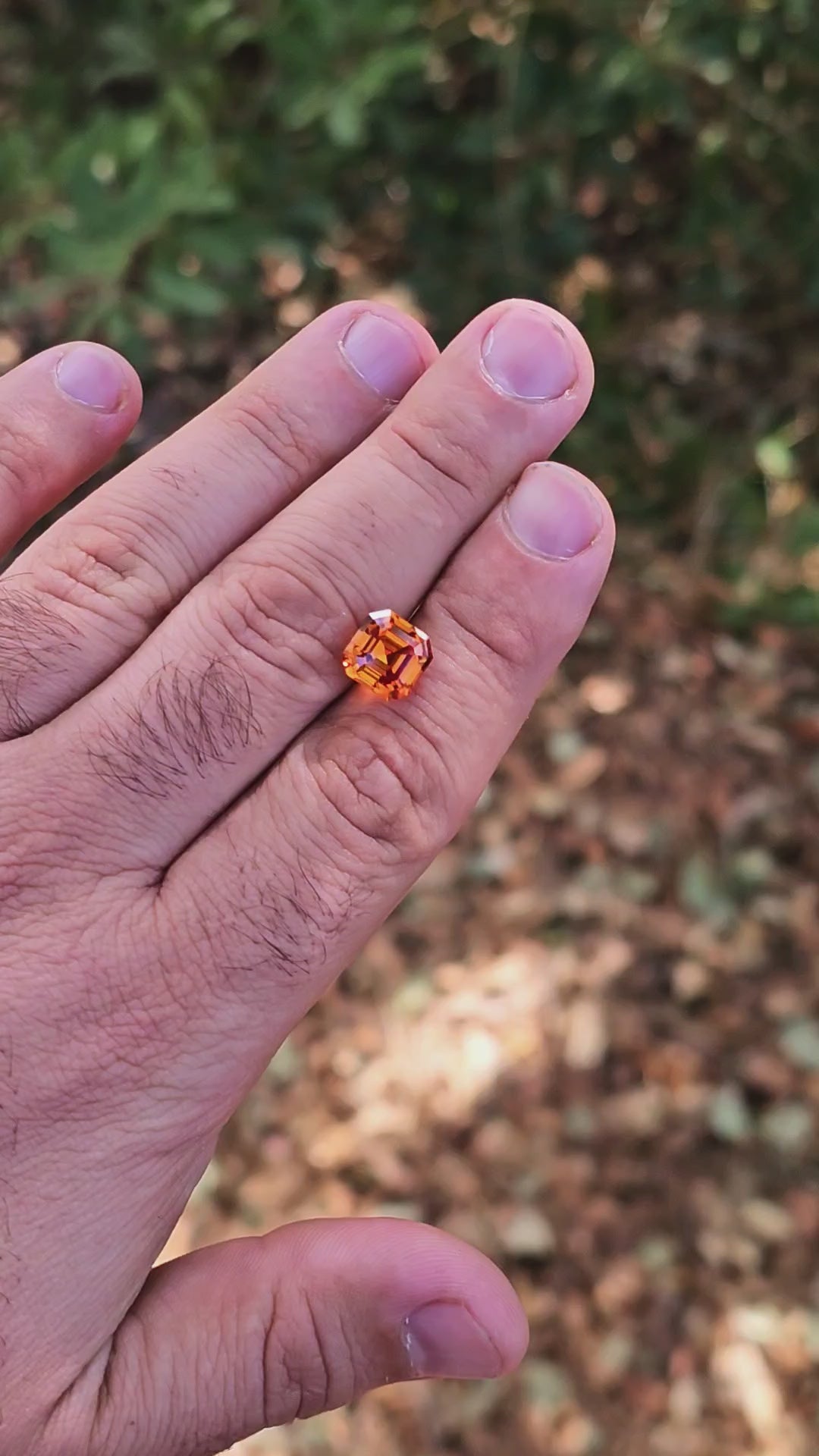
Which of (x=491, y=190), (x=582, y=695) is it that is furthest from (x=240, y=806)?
(x=491, y=190)

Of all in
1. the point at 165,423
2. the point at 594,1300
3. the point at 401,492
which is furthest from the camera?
the point at 165,423

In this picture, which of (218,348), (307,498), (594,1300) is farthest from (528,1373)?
(218,348)

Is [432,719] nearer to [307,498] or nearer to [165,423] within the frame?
[307,498]

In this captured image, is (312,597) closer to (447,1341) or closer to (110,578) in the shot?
(110,578)

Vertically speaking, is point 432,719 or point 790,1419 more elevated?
point 432,719

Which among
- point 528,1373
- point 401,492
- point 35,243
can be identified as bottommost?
point 528,1373

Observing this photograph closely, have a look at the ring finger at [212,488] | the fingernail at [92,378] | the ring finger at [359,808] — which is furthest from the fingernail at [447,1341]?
the fingernail at [92,378]
